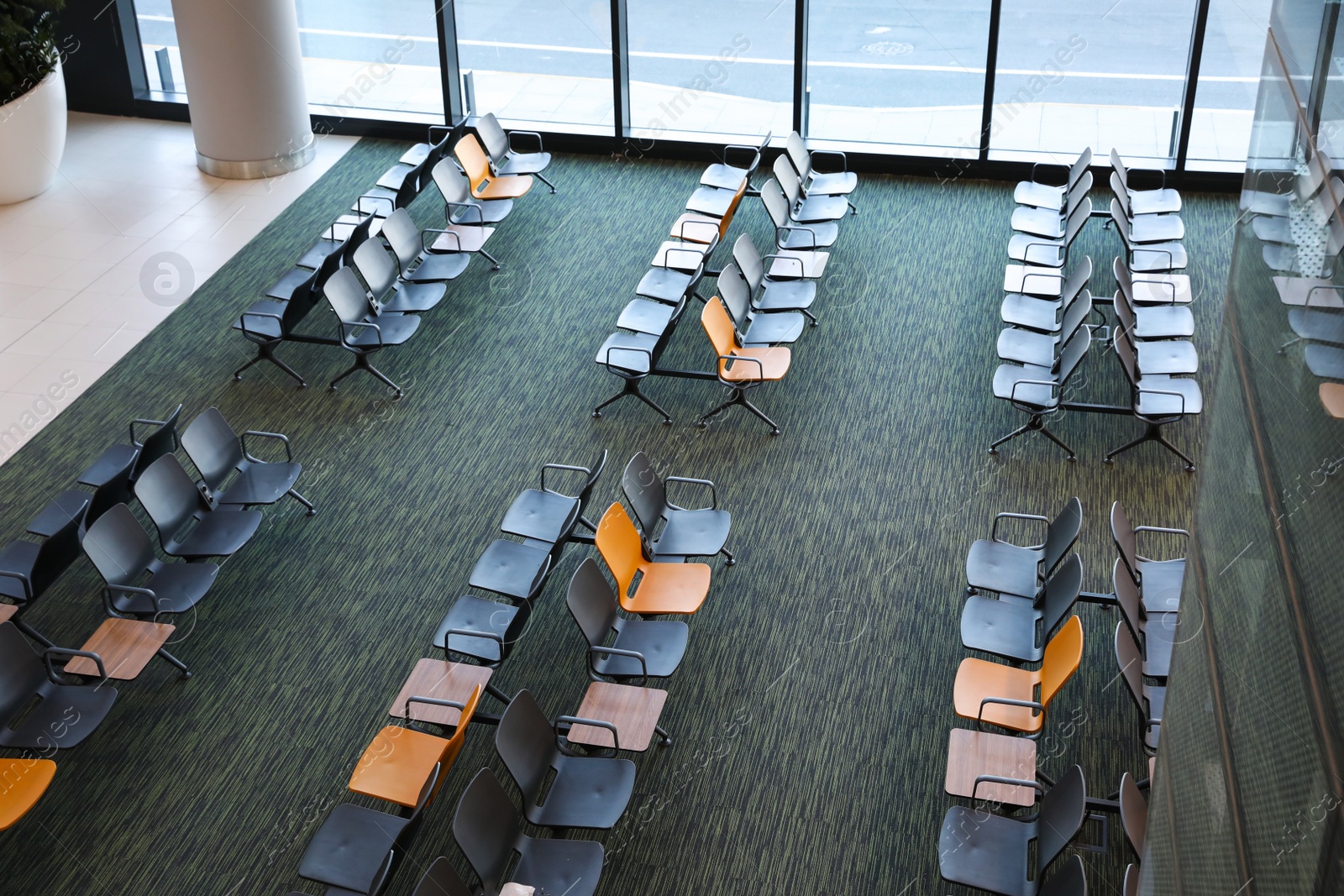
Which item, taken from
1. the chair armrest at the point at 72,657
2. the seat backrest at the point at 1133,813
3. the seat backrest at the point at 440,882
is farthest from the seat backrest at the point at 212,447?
the seat backrest at the point at 1133,813

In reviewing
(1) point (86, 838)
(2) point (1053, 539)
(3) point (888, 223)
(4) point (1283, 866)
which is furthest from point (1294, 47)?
(3) point (888, 223)

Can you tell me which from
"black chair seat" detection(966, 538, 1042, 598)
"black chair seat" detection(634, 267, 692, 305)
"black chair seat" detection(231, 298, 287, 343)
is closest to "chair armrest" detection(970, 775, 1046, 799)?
"black chair seat" detection(966, 538, 1042, 598)

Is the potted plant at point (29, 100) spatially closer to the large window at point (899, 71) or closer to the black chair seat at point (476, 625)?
the large window at point (899, 71)

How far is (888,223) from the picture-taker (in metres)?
10.3

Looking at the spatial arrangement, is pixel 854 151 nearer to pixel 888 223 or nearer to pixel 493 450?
pixel 888 223

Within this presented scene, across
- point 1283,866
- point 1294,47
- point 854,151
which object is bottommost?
point 1283,866

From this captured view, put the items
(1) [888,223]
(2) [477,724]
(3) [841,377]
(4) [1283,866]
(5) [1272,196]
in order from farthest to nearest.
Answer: (1) [888,223] < (3) [841,377] < (2) [477,724] < (5) [1272,196] < (4) [1283,866]

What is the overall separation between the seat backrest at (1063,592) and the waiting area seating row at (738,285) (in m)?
2.48

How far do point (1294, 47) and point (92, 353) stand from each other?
8.05 meters

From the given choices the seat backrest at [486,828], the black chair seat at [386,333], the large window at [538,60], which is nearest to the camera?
the seat backrest at [486,828]

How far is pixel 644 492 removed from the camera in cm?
656

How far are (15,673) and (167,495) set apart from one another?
134 centimetres

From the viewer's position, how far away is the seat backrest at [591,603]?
5598 millimetres

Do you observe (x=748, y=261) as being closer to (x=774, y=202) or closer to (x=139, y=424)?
(x=774, y=202)
